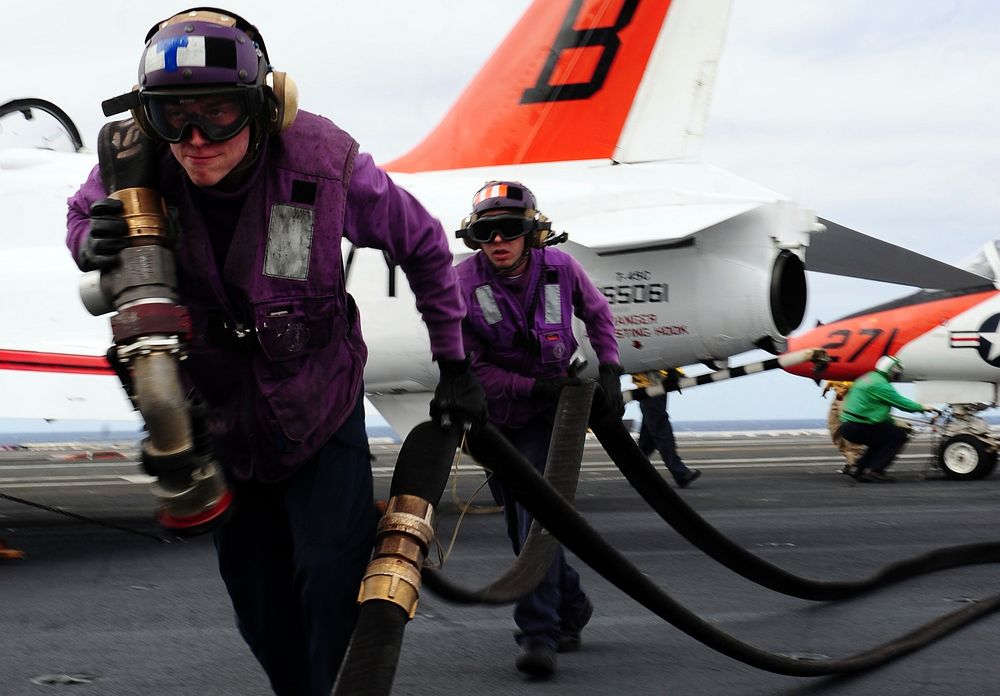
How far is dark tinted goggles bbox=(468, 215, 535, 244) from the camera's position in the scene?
196 inches

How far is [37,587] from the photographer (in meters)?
6.41

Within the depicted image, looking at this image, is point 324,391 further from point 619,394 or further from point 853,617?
point 853,617

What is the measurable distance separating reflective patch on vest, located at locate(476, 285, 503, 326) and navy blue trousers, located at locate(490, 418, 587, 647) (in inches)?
18.9

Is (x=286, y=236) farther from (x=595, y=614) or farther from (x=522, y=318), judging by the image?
(x=595, y=614)

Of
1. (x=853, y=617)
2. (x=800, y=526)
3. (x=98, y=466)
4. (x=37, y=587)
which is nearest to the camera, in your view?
(x=853, y=617)

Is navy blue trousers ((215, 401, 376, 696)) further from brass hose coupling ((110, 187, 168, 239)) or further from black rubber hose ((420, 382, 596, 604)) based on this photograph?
brass hose coupling ((110, 187, 168, 239))

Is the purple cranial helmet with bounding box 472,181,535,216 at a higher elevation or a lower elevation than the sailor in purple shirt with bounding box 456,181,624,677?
higher

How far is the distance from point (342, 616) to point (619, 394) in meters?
2.42

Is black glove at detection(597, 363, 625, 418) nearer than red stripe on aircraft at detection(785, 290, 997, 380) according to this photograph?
Yes


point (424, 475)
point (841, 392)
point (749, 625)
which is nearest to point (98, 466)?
point (841, 392)

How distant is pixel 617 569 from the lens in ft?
12.6

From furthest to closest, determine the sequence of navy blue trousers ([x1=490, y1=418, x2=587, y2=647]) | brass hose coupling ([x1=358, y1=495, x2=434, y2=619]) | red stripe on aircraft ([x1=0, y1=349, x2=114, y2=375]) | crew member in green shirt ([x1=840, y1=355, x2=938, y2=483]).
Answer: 1. crew member in green shirt ([x1=840, y1=355, x2=938, y2=483])
2. red stripe on aircraft ([x1=0, y1=349, x2=114, y2=375])
3. navy blue trousers ([x1=490, y1=418, x2=587, y2=647])
4. brass hose coupling ([x1=358, y1=495, x2=434, y2=619])

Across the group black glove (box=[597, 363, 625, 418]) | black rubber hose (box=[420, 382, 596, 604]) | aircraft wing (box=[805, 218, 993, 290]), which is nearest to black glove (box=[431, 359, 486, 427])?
black rubber hose (box=[420, 382, 596, 604])

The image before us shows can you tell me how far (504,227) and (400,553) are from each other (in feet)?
7.98
